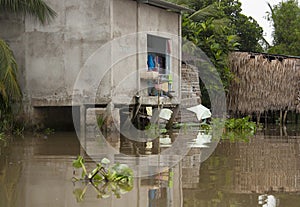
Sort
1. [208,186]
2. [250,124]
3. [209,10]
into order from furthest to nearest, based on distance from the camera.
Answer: [209,10], [250,124], [208,186]

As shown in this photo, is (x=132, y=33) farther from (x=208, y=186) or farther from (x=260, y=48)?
(x=260, y=48)

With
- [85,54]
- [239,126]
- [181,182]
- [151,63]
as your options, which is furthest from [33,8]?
[181,182]

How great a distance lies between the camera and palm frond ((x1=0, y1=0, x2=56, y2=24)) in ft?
44.0

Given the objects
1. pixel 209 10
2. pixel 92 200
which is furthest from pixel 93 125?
pixel 209 10

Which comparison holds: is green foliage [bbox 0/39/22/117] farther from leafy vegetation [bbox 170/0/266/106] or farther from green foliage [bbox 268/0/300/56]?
green foliage [bbox 268/0/300/56]

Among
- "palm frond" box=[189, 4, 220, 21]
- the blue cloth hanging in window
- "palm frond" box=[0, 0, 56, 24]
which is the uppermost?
"palm frond" box=[189, 4, 220, 21]

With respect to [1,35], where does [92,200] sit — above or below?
below

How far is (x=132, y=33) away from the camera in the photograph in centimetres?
1393

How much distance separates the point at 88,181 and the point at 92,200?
96cm

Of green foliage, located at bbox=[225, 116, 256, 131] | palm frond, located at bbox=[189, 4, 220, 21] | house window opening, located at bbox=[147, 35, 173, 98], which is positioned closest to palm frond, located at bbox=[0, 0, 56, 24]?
house window opening, located at bbox=[147, 35, 173, 98]

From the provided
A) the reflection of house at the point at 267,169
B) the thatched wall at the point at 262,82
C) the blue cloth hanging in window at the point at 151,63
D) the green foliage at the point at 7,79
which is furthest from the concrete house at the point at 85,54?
the thatched wall at the point at 262,82

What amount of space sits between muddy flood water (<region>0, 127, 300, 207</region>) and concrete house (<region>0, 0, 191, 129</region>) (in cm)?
407

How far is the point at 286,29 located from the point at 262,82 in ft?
23.8

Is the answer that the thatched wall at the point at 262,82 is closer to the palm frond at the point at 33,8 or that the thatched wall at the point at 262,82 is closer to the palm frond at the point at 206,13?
the palm frond at the point at 206,13
